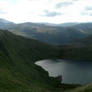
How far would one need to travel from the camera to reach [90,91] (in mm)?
42094

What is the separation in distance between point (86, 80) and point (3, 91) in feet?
348

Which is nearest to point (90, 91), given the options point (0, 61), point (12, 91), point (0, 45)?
point (12, 91)

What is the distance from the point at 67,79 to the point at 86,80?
56.3 feet

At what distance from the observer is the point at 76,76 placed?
156 m

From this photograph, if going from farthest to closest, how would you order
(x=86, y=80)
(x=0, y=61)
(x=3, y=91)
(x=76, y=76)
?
(x=76, y=76)
(x=86, y=80)
(x=0, y=61)
(x=3, y=91)

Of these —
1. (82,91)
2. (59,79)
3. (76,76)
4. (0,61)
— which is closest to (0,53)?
(0,61)

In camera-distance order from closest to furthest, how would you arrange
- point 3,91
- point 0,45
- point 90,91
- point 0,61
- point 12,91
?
point 90,91
point 3,91
point 12,91
point 0,61
point 0,45

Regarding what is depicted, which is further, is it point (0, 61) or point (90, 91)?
point (0, 61)

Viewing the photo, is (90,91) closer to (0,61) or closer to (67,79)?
(0,61)

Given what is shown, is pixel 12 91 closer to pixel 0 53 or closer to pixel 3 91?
pixel 3 91

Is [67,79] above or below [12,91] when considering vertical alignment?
below

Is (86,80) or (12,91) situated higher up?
(12,91)

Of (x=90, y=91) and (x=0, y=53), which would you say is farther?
(x=0, y=53)

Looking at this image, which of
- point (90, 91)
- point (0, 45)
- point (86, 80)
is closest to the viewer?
point (90, 91)
